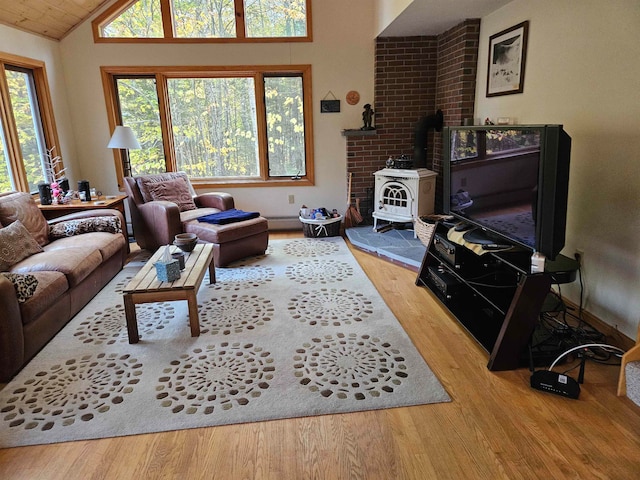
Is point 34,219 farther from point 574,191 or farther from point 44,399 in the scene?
point 574,191

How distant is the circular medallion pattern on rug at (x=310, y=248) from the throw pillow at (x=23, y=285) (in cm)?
231

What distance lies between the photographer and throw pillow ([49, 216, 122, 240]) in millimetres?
3633

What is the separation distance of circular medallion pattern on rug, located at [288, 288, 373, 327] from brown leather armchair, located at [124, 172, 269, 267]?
1041 mm

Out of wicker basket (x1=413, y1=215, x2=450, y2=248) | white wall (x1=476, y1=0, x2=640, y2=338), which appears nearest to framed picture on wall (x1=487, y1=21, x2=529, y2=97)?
white wall (x1=476, y1=0, x2=640, y2=338)

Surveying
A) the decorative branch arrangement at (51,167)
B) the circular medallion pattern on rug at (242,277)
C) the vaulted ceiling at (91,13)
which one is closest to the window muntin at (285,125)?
the vaulted ceiling at (91,13)

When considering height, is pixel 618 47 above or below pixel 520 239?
above

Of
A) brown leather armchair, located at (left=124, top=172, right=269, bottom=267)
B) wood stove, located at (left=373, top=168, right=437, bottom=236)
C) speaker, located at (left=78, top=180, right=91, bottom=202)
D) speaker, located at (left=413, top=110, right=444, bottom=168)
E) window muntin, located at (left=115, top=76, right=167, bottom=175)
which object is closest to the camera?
brown leather armchair, located at (left=124, top=172, right=269, bottom=267)

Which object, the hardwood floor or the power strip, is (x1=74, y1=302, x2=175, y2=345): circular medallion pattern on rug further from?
the power strip

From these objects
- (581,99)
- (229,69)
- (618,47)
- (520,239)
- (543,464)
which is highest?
(229,69)

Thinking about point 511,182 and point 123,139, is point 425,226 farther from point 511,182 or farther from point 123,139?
point 123,139

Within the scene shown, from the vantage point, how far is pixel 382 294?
336cm

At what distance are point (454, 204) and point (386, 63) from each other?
244 centimetres

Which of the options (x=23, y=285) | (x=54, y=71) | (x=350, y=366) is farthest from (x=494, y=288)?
(x=54, y=71)

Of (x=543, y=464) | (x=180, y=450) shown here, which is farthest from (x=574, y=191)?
(x=180, y=450)
